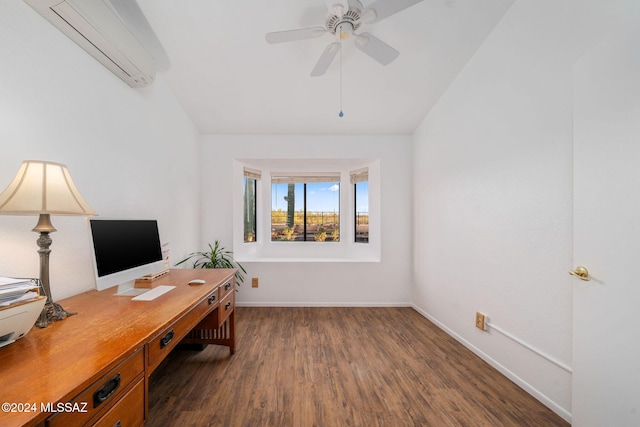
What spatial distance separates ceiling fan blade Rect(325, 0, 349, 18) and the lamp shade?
1.63m

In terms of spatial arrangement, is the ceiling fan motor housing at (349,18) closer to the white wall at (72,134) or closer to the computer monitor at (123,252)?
the white wall at (72,134)

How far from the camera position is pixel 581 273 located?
4.34 ft

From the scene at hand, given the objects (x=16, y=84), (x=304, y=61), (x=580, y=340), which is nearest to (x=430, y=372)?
(x=580, y=340)

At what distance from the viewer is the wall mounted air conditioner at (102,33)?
1300 mm

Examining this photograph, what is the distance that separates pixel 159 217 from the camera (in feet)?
7.72

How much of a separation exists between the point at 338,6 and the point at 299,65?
998mm

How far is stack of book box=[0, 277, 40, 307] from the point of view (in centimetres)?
86

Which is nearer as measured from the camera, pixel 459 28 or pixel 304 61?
pixel 459 28

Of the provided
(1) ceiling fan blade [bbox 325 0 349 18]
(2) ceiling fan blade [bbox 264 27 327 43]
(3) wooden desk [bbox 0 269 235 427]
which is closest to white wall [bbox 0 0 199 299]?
(3) wooden desk [bbox 0 269 235 427]

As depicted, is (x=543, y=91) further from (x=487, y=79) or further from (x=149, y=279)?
(x=149, y=279)

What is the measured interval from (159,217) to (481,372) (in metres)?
3.11

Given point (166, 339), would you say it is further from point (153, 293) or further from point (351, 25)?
point (351, 25)

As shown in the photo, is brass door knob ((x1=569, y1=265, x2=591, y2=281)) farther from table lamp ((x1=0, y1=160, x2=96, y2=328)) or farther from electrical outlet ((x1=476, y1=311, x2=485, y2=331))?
table lamp ((x1=0, y1=160, x2=96, y2=328))

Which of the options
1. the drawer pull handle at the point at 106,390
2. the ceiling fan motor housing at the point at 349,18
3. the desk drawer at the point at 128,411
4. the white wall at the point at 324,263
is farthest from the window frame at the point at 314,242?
the drawer pull handle at the point at 106,390
